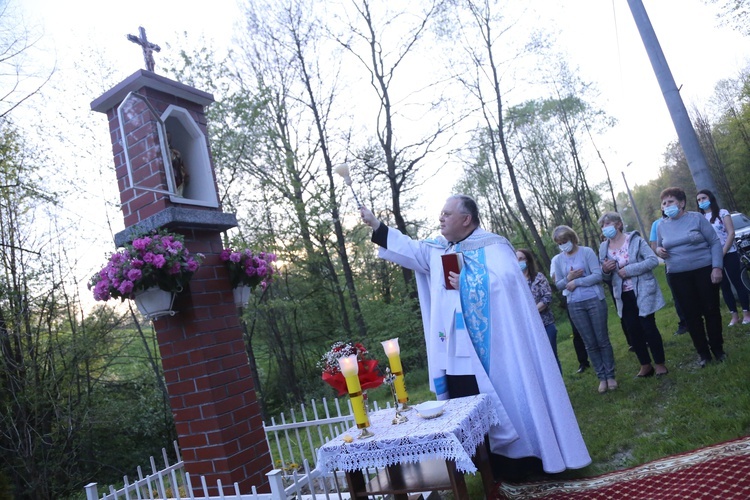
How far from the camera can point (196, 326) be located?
12.5 feet

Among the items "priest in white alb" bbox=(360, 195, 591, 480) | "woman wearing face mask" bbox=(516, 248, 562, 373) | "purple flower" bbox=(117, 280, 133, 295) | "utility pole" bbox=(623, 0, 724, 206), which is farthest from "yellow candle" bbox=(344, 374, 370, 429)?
"utility pole" bbox=(623, 0, 724, 206)

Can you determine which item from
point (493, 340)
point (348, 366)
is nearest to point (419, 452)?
point (348, 366)

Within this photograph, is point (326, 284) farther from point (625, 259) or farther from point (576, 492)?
point (576, 492)

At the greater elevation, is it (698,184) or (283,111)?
(283,111)

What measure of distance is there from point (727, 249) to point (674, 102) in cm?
179

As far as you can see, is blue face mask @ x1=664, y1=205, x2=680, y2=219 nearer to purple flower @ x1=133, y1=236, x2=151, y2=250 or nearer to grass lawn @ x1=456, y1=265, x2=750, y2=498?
grass lawn @ x1=456, y1=265, x2=750, y2=498

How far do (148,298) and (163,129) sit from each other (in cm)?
135

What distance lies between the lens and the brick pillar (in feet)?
12.4

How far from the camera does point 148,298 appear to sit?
143 inches

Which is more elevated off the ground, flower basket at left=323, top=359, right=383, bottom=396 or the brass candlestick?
flower basket at left=323, top=359, right=383, bottom=396

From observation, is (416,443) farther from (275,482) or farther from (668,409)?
(668,409)

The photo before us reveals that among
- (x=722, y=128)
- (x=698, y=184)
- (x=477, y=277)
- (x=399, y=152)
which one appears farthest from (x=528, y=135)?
(x=477, y=277)

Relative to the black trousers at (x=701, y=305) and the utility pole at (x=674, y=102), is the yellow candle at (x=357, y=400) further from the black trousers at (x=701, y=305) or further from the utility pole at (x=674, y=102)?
the utility pole at (x=674, y=102)

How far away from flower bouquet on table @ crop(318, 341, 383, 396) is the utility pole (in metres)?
4.77
